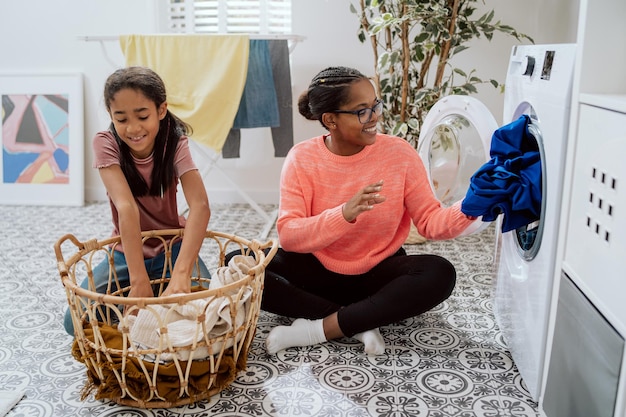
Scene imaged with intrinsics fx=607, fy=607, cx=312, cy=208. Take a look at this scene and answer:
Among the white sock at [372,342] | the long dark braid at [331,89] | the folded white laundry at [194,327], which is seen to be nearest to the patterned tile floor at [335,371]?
the white sock at [372,342]

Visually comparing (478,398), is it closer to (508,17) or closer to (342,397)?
(342,397)

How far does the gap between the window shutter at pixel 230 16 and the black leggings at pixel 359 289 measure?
157 cm

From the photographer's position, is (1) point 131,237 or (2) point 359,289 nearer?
(1) point 131,237

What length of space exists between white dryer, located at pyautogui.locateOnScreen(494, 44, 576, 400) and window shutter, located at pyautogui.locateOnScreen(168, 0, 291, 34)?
160 centimetres

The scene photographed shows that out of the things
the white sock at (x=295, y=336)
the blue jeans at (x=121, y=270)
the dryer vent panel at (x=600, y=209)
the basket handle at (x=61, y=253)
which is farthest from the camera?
the blue jeans at (x=121, y=270)

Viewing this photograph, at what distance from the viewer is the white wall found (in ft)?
8.73

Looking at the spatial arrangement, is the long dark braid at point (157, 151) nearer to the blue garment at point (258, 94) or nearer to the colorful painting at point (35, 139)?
the blue garment at point (258, 94)

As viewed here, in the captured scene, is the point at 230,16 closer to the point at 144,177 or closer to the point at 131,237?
the point at 144,177

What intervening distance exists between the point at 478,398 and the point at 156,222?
37.0 inches

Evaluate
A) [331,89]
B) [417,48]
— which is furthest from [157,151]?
[417,48]

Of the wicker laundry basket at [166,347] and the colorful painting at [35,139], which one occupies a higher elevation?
the colorful painting at [35,139]

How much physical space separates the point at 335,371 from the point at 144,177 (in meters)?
0.70

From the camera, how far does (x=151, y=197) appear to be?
1.62 metres

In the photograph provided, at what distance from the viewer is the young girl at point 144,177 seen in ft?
4.71
